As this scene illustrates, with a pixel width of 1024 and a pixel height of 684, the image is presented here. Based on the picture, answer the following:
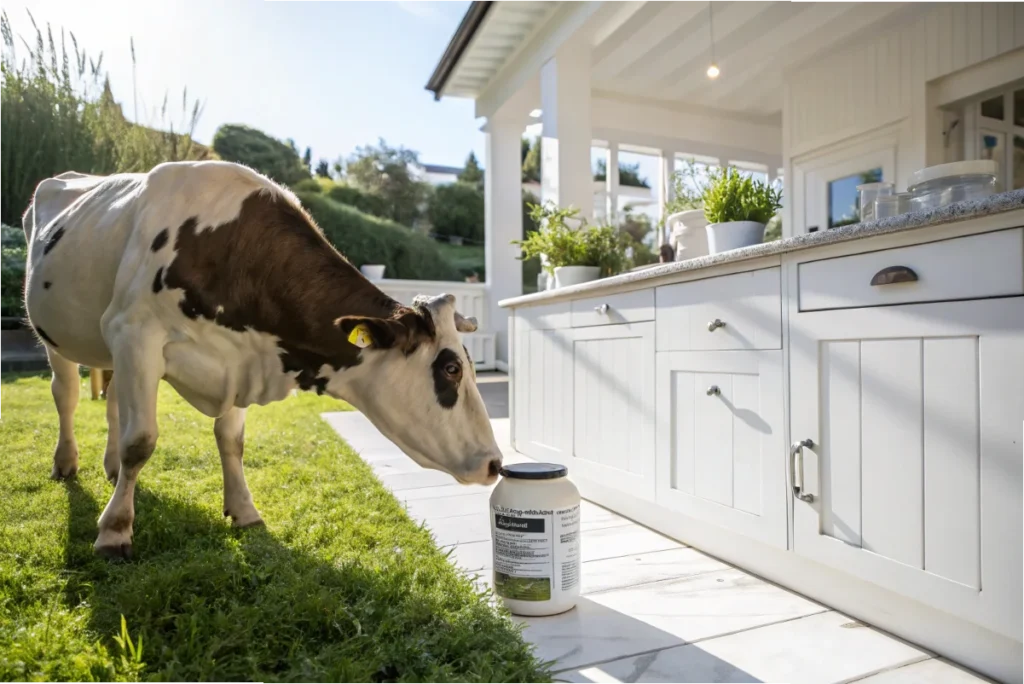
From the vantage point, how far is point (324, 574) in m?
1.53

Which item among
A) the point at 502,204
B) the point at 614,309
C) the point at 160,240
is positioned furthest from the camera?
the point at 502,204

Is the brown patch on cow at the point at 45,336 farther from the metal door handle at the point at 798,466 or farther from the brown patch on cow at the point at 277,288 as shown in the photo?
the metal door handle at the point at 798,466

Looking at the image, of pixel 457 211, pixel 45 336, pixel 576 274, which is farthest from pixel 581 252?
pixel 457 211

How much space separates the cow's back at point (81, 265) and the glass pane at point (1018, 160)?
482 centimetres

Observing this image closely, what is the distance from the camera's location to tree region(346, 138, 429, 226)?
462 inches

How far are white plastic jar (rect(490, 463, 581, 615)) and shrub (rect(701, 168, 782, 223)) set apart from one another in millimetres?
1194

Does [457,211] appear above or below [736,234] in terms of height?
above

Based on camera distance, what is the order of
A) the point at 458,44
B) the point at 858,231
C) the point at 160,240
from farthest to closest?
the point at 458,44 → the point at 160,240 → the point at 858,231

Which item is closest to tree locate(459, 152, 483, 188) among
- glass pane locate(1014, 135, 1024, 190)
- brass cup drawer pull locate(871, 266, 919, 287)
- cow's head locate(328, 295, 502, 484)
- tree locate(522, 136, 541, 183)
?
tree locate(522, 136, 541, 183)

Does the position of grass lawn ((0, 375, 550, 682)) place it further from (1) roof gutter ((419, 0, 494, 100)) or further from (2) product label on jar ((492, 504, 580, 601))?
(1) roof gutter ((419, 0, 494, 100))

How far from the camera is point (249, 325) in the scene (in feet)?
5.53

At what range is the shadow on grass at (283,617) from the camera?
43.6 inches

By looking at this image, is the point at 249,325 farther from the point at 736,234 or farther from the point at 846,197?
the point at 846,197

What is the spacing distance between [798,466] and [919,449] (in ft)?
0.97
